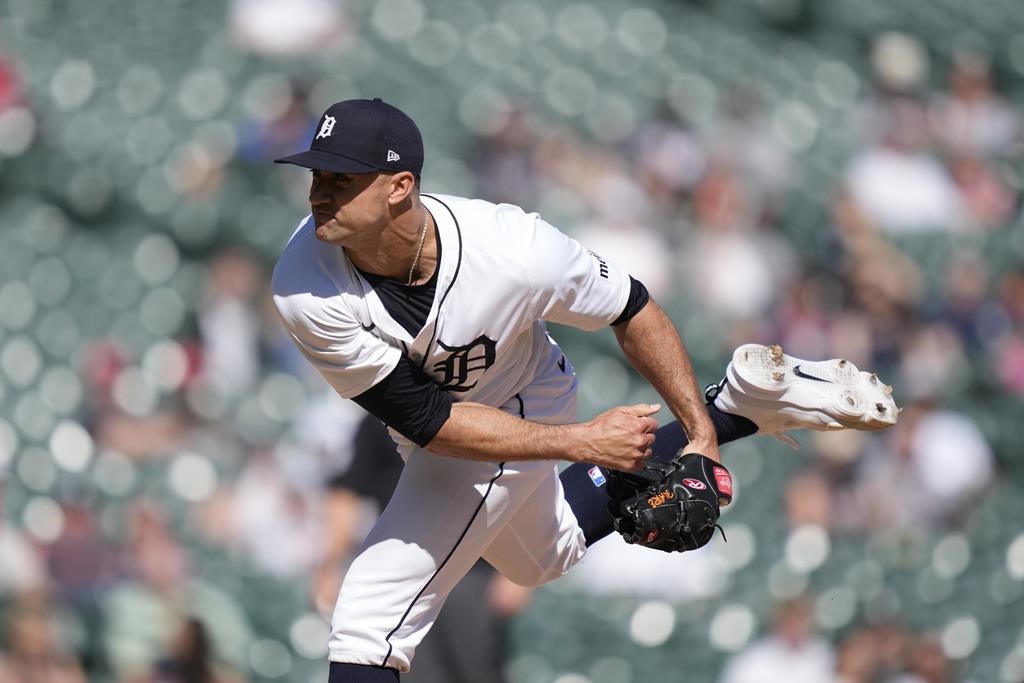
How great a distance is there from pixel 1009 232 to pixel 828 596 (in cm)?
194

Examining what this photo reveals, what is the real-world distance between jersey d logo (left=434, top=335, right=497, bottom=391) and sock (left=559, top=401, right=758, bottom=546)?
502 mm

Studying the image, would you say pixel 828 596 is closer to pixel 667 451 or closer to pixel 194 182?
pixel 667 451

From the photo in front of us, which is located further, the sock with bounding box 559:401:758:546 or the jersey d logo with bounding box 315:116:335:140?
the sock with bounding box 559:401:758:546

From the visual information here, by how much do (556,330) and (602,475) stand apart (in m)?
2.04

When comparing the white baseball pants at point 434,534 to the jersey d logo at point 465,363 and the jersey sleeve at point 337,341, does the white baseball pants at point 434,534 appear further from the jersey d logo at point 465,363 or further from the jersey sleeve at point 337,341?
the jersey sleeve at point 337,341

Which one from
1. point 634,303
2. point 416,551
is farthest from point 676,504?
point 416,551

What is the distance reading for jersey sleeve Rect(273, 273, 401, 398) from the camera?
2.70 m

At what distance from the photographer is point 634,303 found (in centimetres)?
304

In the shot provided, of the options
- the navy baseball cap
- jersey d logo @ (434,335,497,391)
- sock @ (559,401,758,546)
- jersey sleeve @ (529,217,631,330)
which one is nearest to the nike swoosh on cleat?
sock @ (559,401,758,546)

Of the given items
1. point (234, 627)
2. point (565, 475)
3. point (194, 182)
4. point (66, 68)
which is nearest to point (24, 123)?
point (66, 68)

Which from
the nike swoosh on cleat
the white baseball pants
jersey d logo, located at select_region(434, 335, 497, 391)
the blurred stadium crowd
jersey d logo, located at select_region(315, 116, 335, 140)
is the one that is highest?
jersey d logo, located at select_region(315, 116, 335, 140)

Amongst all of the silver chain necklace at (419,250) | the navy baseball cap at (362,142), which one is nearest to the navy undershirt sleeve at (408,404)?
the silver chain necklace at (419,250)

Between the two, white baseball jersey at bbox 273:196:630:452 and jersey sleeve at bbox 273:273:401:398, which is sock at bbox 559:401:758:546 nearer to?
white baseball jersey at bbox 273:196:630:452

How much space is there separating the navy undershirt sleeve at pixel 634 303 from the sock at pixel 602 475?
35cm
